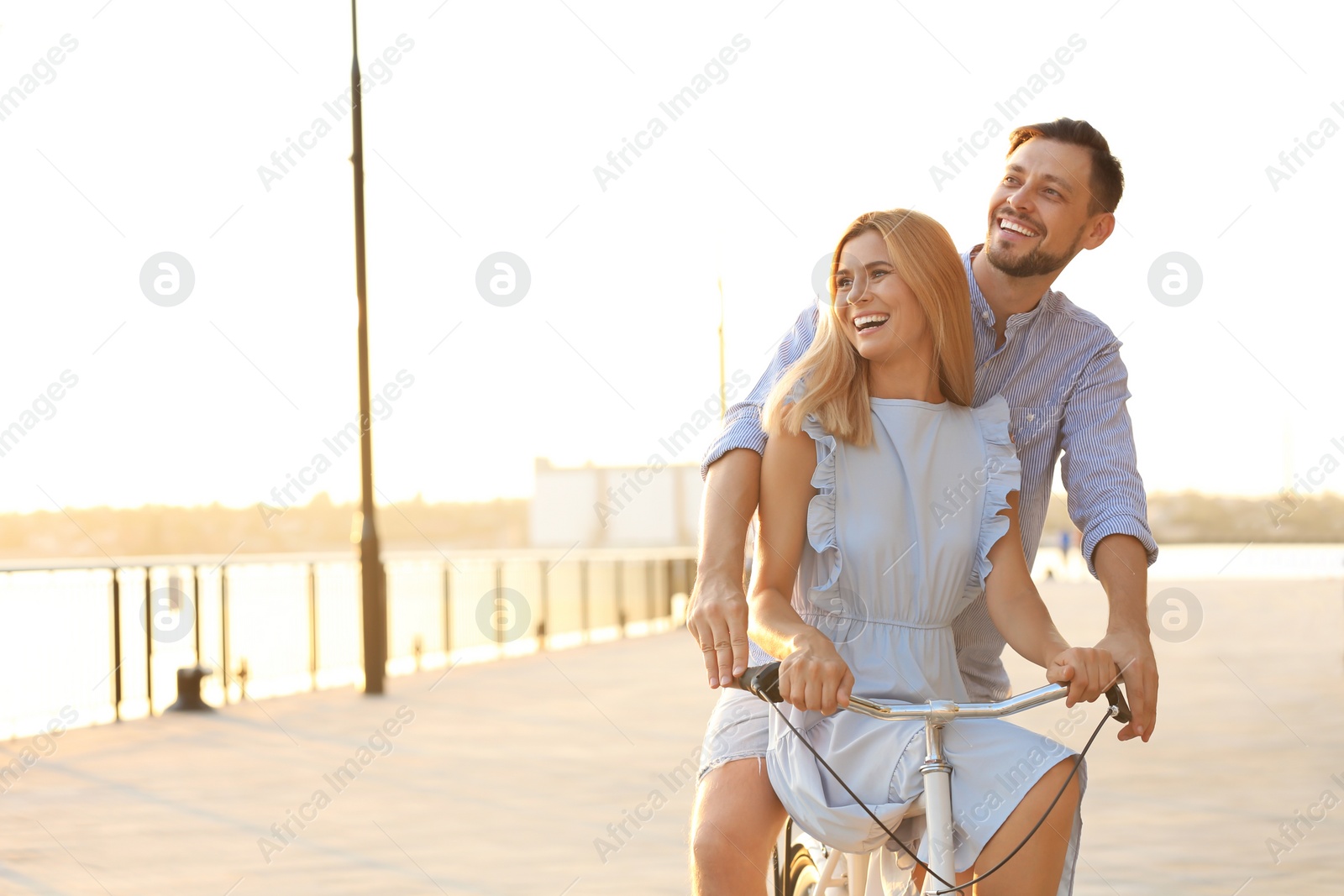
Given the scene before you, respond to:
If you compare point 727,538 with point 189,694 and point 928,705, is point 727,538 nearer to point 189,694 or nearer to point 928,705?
point 928,705

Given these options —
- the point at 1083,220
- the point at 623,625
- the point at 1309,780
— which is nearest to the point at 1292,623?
the point at 623,625

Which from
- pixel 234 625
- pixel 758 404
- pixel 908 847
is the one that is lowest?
pixel 234 625

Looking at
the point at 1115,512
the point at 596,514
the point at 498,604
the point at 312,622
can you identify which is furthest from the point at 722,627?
the point at 596,514

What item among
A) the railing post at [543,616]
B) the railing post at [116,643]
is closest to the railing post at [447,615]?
the railing post at [543,616]

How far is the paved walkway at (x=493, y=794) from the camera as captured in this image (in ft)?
18.4

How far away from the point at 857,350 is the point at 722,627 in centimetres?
56

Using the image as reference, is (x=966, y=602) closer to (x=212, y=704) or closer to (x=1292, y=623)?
(x=212, y=704)

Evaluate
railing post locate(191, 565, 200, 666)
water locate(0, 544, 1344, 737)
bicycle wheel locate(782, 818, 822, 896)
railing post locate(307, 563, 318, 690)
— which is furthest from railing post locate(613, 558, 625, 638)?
bicycle wheel locate(782, 818, 822, 896)

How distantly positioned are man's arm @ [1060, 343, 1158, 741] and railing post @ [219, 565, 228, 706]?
366 inches

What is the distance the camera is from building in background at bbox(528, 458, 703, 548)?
3306 cm

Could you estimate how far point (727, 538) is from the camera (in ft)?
8.46

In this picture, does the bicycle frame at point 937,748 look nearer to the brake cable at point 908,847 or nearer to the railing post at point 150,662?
the brake cable at point 908,847

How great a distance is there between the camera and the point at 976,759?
241 cm

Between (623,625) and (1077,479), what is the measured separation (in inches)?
640
